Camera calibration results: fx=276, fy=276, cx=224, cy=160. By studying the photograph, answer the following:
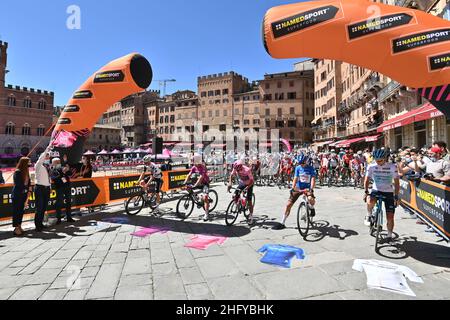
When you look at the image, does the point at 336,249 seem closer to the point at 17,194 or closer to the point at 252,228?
the point at 252,228

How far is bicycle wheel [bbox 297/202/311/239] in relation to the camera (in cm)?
587

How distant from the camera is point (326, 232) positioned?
6234mm

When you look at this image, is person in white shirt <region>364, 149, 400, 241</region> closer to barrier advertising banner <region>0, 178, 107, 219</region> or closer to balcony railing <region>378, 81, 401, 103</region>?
barrier advertising banner <region>0, 178, 107, 219</region>

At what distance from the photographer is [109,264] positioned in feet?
14.9

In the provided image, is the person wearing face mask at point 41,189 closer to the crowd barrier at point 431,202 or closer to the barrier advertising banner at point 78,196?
the barrier advertising banner at point 78,196

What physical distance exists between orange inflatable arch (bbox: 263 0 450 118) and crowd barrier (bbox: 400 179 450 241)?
1668 millimetres

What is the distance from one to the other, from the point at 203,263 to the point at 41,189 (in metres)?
4.95

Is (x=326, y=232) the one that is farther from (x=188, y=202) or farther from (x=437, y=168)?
(x=188, y=202)

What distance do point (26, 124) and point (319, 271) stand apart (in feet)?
202

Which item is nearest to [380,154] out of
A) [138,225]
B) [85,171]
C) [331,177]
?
[138,225]

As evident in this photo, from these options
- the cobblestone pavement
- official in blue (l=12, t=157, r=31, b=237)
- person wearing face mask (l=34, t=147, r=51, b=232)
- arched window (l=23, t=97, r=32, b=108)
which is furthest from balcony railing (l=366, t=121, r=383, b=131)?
arched window (l=23, t=97, r=32, b=108)

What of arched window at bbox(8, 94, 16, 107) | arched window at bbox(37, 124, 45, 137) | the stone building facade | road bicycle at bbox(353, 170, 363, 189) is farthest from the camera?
arched window at bbox(37, 124, 45, 137)

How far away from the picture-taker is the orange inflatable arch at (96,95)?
902 cm

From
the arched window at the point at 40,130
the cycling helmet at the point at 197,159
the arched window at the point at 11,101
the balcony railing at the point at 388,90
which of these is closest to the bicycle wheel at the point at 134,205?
the cycling helmet at the point at 197,159
